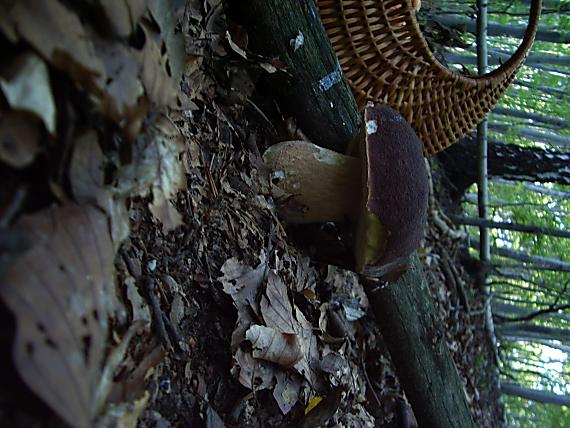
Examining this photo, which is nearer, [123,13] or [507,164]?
[123,13]

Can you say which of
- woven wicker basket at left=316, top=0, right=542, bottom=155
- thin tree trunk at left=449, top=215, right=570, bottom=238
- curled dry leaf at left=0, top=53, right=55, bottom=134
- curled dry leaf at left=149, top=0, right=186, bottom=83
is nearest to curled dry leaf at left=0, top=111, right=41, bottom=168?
curled dry leaf at left=0, top=53, right=55, bottom=134

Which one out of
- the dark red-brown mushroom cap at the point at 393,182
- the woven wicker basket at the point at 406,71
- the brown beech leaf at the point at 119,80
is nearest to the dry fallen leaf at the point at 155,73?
the brown beech leaf at the point at 119,80

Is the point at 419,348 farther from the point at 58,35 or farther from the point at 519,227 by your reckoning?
the point at 58,35

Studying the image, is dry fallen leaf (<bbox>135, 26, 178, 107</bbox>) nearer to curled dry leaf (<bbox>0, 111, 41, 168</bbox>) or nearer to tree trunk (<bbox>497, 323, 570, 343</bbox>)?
curled dry leaf (<bbox>0, 111, 41, 168</bbox>)

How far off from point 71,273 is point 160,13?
50cm

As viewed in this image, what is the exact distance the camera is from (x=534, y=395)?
4301mm

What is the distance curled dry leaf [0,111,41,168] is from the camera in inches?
27.6

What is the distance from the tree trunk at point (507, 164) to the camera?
3684 millimetres

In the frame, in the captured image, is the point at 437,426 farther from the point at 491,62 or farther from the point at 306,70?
the point at 491,62

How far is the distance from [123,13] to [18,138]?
27cm

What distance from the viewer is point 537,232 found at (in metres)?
3.54

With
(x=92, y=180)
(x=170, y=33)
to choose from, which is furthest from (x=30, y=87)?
(x=170, y=33)

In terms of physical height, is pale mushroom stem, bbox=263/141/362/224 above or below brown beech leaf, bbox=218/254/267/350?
above

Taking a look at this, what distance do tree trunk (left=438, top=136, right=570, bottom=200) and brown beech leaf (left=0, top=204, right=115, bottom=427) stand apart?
3435 millimetres
